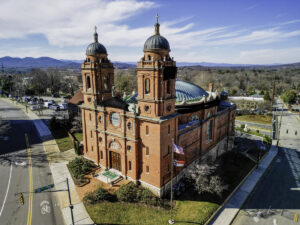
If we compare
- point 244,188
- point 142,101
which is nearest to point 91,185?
point 142,101

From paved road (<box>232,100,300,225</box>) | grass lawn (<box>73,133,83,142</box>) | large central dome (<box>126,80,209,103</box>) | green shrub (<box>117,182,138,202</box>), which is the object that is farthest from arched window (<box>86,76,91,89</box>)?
paved road (<box>232,100,300,225</box>)

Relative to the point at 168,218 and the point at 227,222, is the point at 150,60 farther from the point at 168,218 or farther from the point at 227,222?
the point at 227,222

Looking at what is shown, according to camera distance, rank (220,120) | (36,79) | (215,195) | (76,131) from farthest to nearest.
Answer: (36,79)
(76,131)
(220,120)
(215,195)

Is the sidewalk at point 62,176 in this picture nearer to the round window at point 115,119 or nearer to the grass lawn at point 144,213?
the grass lawn at point 144,213

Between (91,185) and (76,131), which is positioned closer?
(91,185)

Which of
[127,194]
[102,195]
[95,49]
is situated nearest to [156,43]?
[95,49]

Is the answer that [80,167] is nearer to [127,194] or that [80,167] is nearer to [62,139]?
[127,194]
